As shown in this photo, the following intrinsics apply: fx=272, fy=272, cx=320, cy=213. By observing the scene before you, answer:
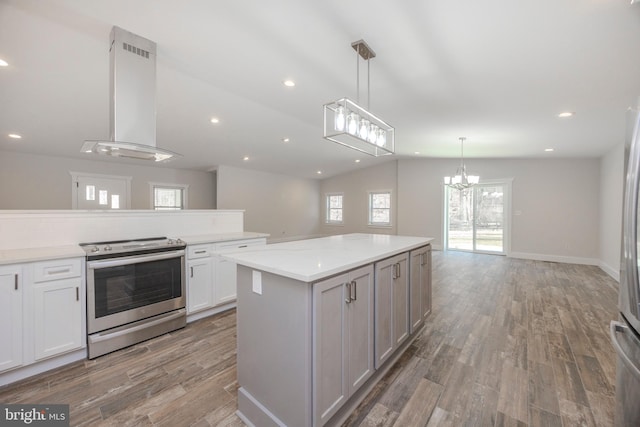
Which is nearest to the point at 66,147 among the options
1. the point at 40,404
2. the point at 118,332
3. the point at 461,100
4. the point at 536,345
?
the point at 118,332

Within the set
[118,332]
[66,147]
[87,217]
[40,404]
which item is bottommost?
[40,404]

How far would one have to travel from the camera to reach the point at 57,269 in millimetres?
2154

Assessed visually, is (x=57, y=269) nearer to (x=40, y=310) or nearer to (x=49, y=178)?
(x=40, y=310)

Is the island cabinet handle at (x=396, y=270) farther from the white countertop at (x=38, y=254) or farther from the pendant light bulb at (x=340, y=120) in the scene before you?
the white countertop at (x=38, y=254)

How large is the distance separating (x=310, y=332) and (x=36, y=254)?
2.33m

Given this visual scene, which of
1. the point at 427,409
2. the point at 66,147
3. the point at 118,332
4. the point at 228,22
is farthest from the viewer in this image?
the point at 66,147

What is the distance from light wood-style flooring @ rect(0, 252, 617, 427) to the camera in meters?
1.71

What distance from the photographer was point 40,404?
181cm

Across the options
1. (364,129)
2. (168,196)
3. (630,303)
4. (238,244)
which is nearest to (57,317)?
(238,244)

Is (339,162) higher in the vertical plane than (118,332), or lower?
higher

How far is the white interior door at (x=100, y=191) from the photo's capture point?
5.63m

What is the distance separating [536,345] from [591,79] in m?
2.51

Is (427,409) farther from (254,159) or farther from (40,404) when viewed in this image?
(254,159)

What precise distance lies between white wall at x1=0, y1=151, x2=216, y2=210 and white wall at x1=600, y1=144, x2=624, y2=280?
9.39 m
